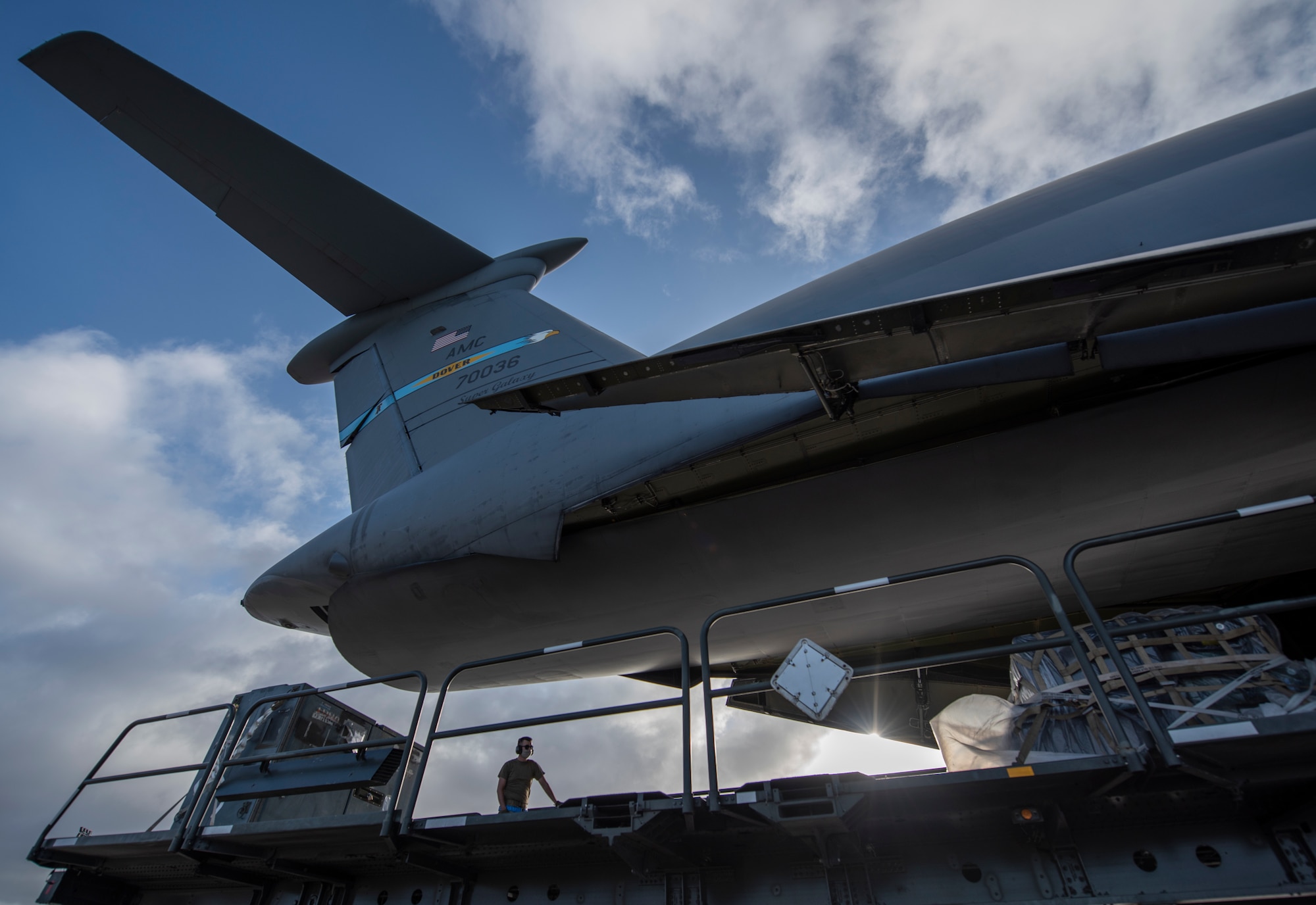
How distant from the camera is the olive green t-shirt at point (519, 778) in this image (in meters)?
4.79

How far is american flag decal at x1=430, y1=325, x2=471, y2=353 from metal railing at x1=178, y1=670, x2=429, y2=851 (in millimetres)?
3991

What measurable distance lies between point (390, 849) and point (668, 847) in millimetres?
1477

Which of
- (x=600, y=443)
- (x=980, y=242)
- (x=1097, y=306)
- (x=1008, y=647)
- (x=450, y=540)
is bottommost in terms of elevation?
(x=1008, y=647)

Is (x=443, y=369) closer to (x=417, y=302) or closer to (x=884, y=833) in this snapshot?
(x=417, y=302)

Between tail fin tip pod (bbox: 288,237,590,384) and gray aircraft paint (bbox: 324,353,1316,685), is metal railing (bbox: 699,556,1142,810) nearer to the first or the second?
gray aircraft paint (bbox: 324,353,1316,685)

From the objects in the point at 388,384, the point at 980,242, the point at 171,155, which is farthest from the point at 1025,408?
the point at 171,155

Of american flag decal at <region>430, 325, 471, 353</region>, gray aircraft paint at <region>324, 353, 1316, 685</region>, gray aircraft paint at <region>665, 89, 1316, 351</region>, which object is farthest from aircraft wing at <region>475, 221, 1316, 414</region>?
american flag decal at <region>430, 325, 471, 353</region>

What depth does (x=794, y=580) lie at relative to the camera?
484 cm

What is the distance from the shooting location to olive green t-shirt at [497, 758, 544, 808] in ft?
15.7

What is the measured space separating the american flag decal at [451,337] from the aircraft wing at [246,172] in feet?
3.56

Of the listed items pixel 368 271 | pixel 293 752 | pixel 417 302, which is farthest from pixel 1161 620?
pixel 368 271

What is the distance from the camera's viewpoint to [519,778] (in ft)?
15.9

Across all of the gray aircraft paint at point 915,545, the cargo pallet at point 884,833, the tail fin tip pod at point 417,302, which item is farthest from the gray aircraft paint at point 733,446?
the cargo pallet at point 884,833

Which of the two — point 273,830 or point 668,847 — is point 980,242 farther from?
point 273,830
